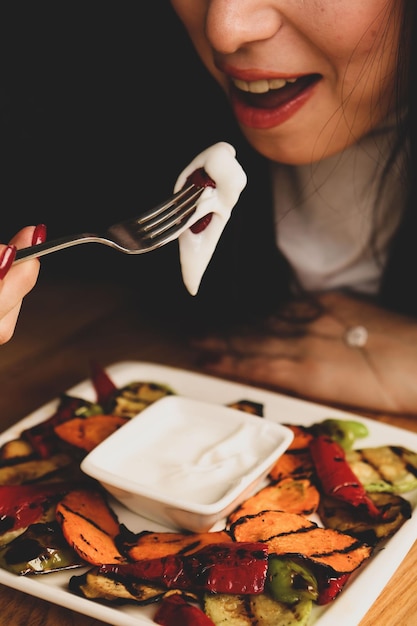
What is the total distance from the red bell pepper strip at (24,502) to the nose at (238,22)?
0.70m

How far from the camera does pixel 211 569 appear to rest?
81 cm

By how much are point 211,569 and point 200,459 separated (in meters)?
0.23

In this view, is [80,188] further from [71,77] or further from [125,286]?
[125,286]

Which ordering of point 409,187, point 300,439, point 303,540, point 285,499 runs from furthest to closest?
point 409,187
point 300,439
point 285,499
point 303,540

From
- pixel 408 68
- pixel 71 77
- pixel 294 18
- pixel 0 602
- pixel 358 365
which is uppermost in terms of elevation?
pixel 71 77

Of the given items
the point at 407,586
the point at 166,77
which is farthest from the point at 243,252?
the point at 407,586

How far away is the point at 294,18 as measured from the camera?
1188 millimetres

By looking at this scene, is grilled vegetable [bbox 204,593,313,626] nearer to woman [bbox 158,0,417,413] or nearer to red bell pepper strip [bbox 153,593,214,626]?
red bell pepper strip [bbox 153,593,214,626]

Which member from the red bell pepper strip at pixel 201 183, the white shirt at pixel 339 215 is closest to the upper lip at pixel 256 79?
the red bell pepper strip at pixel 201 183

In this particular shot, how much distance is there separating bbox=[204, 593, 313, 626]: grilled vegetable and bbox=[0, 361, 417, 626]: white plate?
0.02 meters

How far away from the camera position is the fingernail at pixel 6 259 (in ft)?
2.75

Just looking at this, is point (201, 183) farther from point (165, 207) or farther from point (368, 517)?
point (368, 517)

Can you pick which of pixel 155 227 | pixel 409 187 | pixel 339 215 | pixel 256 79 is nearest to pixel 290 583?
pixel 155 227

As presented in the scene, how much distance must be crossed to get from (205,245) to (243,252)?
27.6 inches
